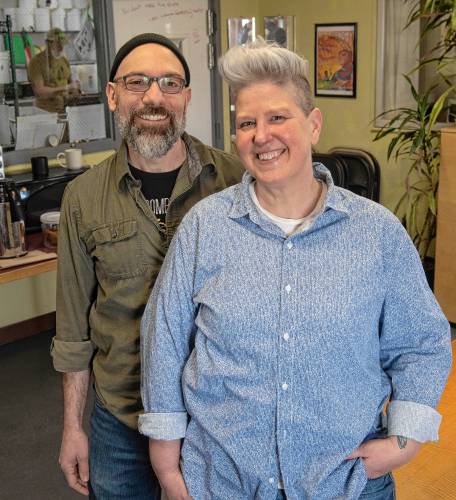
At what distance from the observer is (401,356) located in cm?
146

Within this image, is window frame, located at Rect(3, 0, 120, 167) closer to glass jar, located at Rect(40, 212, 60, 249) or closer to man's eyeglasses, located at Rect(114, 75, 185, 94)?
glass jar, located at Rect(40, 212, 60, 249)

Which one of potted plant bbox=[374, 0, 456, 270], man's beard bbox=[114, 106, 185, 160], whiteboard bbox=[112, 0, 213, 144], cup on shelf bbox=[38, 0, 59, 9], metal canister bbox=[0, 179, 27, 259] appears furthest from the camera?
whiteboard bbox=[112, 0, 213, 144]

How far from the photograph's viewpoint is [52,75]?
4277mm

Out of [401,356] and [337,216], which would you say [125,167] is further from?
[401,356]

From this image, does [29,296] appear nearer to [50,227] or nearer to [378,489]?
[50,227]

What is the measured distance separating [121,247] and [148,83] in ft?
1.23

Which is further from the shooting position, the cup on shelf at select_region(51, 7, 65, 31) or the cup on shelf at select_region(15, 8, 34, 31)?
the cup on shelf at select_region(51, 7, 65, 31)

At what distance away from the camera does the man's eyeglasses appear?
5.47 ft

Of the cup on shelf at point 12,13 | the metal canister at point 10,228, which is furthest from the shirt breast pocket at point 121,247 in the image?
the cup on shelf at point 12,13

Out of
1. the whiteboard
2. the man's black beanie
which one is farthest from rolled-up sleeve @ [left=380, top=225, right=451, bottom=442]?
the whiteboard

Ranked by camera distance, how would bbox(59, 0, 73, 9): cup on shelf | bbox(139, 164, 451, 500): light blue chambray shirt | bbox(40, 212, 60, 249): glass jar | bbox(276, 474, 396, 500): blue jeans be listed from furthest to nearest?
1. bbox(59, 0, 73, 9): cup on shelf
2. bbox(40, 212, 60, 249): glass jar
3. bbox(276, 474, 396, 500): blue jeans
4. bbox(139, 164, 451, 500): light blue chambray shirt

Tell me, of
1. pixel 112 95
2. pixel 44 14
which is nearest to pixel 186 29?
pixel 44 14

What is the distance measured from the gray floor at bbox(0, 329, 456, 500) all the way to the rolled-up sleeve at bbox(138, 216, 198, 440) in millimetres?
1599

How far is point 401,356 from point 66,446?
85cm
